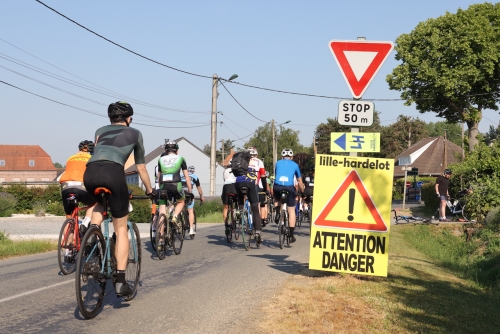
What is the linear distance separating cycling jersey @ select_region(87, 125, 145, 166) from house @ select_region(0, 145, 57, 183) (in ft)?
399

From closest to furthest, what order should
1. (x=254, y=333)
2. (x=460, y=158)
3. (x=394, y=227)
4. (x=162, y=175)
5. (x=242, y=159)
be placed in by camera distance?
(x=254, y=333), (x=162, y=175), (x=242, y=159), (x=394, y=227), (x=460, y=158)

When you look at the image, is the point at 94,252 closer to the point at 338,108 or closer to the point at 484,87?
the point at 338,108

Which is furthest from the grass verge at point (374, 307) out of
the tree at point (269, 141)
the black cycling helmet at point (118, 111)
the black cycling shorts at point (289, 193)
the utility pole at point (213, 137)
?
the tree at point (269, 141)

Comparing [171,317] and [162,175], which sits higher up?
[162,175]

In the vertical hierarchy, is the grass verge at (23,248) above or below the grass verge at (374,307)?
below

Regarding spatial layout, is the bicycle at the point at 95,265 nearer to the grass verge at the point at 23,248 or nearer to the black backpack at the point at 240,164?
the black backpack at the point at 240,164

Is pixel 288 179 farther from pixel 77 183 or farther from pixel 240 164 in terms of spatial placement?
pixel 77 183

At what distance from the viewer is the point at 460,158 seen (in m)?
32.3

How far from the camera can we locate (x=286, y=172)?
13.2 metres

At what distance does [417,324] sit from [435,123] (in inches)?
6919

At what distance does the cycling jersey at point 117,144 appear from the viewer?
617cm

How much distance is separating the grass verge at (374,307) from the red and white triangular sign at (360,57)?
2462 mm

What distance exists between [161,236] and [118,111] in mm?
5093

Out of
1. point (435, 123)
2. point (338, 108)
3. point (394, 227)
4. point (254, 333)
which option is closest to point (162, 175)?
point (338, 108)
